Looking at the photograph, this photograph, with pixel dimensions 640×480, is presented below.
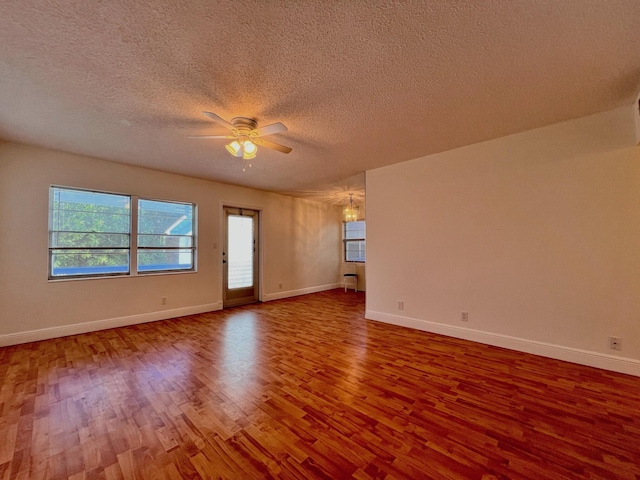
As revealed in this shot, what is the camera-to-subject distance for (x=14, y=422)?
1.83 m

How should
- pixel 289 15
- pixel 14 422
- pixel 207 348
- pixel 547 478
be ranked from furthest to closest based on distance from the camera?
pixel 207 348 < pixel 14 422 < pixel 289 15 < pixel 547 478

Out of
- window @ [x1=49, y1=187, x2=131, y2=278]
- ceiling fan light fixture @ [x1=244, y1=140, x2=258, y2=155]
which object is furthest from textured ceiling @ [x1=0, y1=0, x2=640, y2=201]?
window @ [x1=49, y1=187, x2=131, y2=278]

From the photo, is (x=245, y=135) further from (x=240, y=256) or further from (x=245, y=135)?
(x=240, y=256)

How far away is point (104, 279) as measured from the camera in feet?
13.0

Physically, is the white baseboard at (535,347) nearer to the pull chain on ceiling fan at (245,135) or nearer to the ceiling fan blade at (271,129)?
the pull chain on ceiling fan at (245,135)

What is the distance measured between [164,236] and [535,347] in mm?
5621

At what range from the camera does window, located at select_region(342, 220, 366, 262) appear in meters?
7.78

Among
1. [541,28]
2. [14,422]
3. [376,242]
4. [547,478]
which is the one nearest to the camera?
[547,478]

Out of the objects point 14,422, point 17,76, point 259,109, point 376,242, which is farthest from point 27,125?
point 376,242

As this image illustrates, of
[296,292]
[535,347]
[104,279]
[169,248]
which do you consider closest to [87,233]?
[104,279]

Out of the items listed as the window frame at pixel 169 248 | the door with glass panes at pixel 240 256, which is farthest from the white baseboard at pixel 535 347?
the window frame at pixel 169 248

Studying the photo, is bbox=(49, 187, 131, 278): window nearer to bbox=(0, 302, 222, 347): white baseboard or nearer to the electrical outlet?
bbox=(0, 302, 222, 347): white baseboard

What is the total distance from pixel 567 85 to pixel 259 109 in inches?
104

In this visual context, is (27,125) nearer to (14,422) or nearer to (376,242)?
(14,422)
